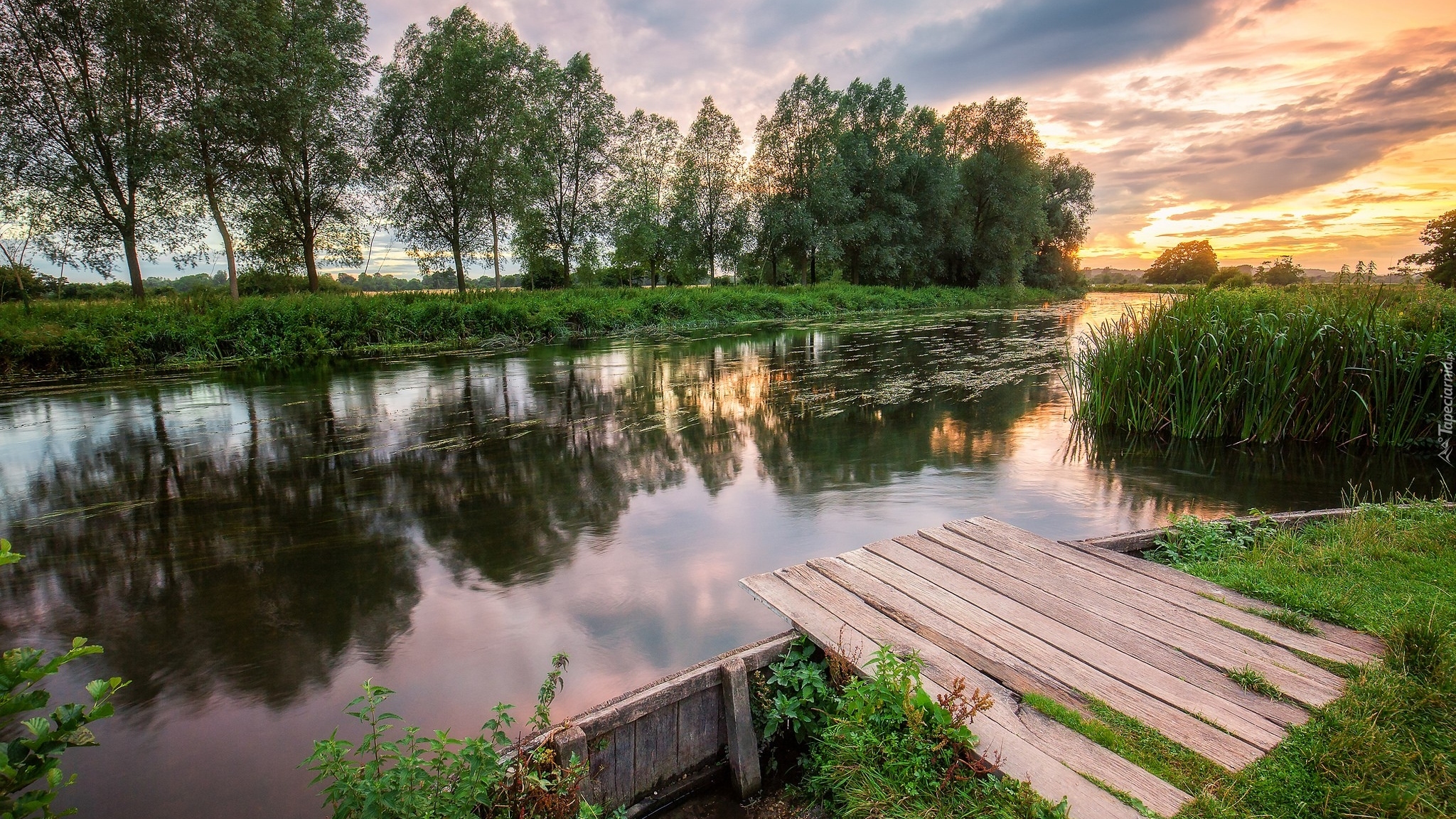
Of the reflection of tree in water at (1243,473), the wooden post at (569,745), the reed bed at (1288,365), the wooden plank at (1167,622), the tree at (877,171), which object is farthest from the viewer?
the tree at (877,171)

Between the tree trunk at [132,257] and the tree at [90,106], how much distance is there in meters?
0.03

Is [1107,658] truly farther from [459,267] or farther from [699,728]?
[459,267]

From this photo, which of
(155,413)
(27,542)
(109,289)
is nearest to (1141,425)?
(27,542)

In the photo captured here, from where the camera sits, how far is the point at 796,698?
2.84 metres

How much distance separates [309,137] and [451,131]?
5.50m

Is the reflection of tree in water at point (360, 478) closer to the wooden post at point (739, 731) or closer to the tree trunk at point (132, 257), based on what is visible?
the wooden post at point (739, 731)

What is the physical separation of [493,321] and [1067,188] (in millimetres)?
54163

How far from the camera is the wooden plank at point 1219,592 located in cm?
291

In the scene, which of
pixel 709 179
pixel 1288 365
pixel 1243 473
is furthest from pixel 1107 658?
pixel 709 179

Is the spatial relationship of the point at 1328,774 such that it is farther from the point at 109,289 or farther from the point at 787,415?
the point at 109,289

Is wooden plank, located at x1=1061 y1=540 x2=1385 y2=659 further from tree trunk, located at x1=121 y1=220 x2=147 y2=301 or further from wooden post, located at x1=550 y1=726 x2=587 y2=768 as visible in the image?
tree trunk, located at x1=121 y1=220 x2=147 y2=301

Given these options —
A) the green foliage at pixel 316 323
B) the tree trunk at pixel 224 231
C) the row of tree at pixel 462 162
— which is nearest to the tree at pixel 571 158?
the row of tree at pixel 462 162

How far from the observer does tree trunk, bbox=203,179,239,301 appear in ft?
65.7

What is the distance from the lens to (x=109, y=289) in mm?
23656
